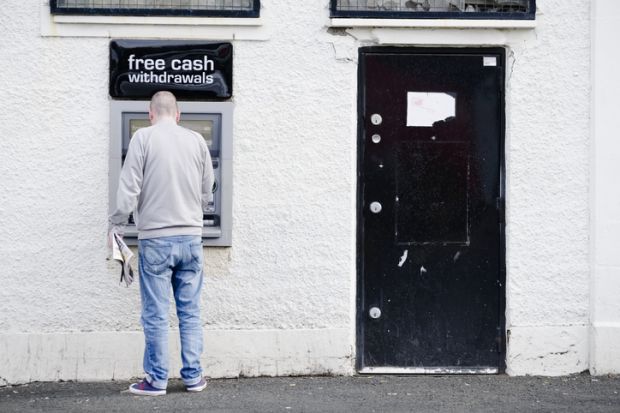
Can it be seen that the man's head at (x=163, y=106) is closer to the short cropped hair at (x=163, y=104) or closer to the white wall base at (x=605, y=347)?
the short cropped hair at (x=163, y=104)

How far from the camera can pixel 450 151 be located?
7875mm

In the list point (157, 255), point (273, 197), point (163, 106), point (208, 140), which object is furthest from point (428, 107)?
point (157, 255)

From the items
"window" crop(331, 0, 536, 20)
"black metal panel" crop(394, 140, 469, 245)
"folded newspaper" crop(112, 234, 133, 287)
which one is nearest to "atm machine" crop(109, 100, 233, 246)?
"folded newspaper" crop(112, 234, 133, 287)

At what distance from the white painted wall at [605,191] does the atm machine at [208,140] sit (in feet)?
8.02

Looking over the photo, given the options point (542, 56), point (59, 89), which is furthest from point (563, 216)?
point (59, 89)

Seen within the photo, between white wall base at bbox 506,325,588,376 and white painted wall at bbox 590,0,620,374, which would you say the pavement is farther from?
white painted wall at bbox 590,0,620,374

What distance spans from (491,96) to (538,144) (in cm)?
45

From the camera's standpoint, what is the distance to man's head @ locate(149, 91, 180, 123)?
706cm

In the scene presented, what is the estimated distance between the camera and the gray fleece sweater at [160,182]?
6.89m

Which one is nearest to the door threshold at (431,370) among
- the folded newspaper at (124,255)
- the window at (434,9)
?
the folded newspaper at (124,255)

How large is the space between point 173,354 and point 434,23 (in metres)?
2.80

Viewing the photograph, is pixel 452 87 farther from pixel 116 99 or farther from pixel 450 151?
pixel 116 99

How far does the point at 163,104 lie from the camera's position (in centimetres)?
705

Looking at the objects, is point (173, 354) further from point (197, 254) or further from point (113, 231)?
point (113, 231)
